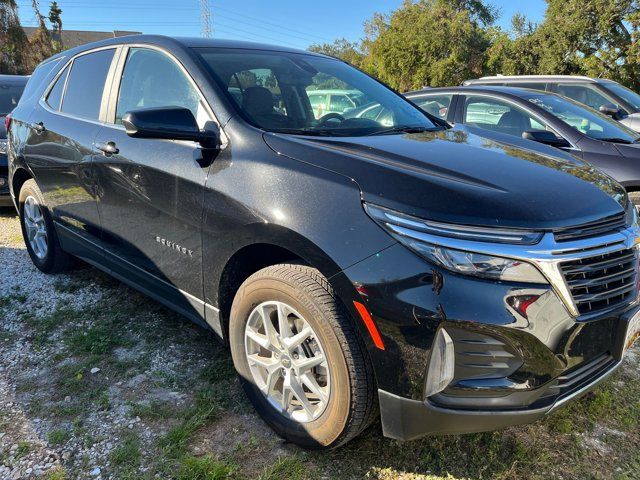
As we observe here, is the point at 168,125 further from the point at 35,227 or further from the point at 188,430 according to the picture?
the point at 35,227

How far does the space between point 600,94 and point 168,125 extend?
689 centimetres

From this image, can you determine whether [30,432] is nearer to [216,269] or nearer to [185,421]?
[185,421]

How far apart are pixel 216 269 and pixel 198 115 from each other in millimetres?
766

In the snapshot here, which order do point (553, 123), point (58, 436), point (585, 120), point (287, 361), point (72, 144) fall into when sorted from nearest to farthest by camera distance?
point (287, 361)
point (58, 436)
point (72, 144)
point (553, 123)
point (585, 120)

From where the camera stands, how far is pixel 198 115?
2.46 meters

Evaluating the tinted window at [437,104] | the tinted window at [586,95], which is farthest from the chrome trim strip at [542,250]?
the tinted window at [586,95]

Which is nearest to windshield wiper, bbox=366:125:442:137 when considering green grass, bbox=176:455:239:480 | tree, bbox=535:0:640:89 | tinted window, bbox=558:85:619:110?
green grass, bbox=176:455:239:480

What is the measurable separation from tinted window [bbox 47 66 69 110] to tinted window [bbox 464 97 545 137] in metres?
3.76

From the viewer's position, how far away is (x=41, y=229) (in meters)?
4.11

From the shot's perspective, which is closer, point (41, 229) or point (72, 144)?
point (72, 144)

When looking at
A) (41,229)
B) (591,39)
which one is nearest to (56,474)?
(41,229)

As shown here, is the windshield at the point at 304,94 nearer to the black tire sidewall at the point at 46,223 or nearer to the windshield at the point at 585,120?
the black tire sidewall at the point at 46,223

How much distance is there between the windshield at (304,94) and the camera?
2496 millimetres

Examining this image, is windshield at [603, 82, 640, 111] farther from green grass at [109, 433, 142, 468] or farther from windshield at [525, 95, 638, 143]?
green grass at [109, 433, 142, 468]
